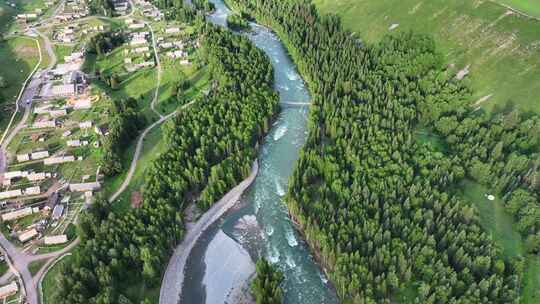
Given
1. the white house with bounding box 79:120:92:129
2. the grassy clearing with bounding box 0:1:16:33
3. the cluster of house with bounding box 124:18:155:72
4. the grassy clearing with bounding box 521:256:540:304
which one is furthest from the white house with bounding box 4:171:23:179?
the grassy clearing with bounding box 521:256:540:304

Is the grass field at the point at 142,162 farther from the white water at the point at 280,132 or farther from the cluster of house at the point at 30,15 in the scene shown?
the cluster of house at the point at 30,15

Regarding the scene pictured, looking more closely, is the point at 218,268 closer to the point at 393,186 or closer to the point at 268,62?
the point at 393,186

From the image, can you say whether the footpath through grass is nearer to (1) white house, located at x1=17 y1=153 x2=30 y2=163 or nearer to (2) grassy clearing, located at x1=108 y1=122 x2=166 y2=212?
(2) grassy clearing, located at x1=108 y1=122 x2=166 y2=212

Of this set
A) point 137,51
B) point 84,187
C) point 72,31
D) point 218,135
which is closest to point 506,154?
point 218,135

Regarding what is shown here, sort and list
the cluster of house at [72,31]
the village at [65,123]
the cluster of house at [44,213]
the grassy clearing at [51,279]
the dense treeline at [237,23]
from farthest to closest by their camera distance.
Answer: the dense treeline at [237,23] → the cluster of house at [72,31] → the village at [65,123] → the cluster of house at [44,213] → the grassy clearing at [51,279]

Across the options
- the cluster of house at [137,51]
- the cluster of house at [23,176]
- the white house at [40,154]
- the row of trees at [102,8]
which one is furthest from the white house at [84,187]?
the row of trees at [102,8]

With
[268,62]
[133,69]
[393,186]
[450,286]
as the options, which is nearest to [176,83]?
[133,69]

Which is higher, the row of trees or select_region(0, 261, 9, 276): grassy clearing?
the row of trees

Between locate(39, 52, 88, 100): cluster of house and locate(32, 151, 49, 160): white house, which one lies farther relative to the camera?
locate(39, 52, 88, 100): cluster of house
